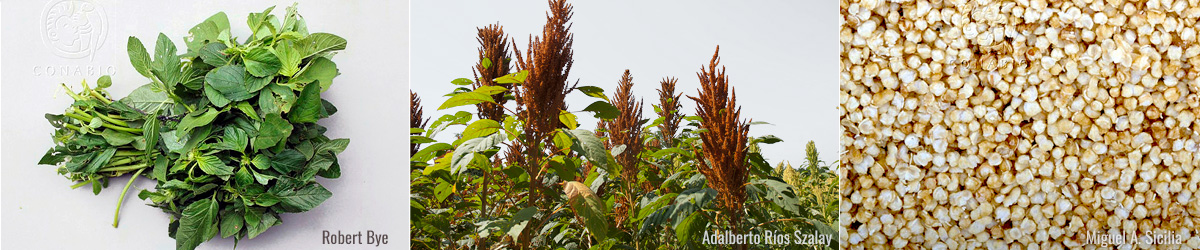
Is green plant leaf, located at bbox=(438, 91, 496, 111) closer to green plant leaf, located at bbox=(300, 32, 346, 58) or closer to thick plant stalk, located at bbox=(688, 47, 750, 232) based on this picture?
green plant leaf, located at bbox=(300, 32, 346, 58)

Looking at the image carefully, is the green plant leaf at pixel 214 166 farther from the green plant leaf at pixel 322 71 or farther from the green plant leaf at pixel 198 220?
the green plant leaf at pixel 322 71

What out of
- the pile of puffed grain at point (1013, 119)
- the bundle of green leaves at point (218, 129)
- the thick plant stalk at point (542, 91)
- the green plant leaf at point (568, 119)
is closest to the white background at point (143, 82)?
the bundle of green leaves at point (218, 129)

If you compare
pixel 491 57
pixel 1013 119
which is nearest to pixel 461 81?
pixel 491 57

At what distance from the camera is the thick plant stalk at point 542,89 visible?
6.81 ft

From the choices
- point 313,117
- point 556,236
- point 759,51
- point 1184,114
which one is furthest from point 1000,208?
point 313,117

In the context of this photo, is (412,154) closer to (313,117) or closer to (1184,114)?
(313,117)

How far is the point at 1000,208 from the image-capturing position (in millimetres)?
2344

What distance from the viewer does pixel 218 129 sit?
1867mm

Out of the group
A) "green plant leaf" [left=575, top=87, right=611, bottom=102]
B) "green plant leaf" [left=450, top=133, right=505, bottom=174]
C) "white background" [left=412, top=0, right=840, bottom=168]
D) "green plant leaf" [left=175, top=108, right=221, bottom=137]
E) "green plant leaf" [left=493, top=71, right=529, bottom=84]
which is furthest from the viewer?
"white background" [left=412, top=0, right=840, bottom=168]

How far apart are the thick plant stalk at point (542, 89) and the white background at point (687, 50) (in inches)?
3.9

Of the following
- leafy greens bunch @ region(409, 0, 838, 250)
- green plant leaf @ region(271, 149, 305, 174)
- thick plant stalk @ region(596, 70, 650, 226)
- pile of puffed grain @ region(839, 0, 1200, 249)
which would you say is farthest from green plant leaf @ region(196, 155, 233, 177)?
pile of puffed grain @ region(839, 0, 1200, 249)

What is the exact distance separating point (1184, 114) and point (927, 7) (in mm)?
915

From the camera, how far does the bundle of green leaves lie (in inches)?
72.8

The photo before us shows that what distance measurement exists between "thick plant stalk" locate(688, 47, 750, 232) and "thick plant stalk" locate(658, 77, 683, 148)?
0.40ft
